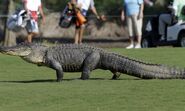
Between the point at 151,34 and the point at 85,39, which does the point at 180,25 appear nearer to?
the point at 151,34

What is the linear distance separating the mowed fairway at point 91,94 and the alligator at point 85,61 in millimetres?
220

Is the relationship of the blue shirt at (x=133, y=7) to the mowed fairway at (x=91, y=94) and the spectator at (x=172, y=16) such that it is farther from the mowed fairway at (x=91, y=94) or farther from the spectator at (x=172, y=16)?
the mowed fairway at (x=91, y=94)

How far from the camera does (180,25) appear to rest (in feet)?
86.5

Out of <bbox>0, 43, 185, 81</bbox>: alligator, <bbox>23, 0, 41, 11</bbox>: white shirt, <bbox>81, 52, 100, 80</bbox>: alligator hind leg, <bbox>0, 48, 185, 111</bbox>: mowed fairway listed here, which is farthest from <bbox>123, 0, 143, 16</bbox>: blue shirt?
<bbox>81, 52, 100, 80</bbox>: alligator hind leg

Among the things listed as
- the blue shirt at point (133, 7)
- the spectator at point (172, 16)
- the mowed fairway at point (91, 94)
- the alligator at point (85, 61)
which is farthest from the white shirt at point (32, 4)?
the alligator at point (85, 61)

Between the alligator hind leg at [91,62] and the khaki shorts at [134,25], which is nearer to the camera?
the alligator hind leg at [91,62]

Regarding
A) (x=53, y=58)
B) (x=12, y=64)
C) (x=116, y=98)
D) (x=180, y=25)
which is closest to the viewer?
(x=116, y=98)

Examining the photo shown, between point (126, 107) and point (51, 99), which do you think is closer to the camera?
point (126, 107)

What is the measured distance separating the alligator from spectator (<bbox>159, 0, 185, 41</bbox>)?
11.0m

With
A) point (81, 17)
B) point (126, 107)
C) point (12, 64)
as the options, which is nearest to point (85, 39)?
point (81, 17)

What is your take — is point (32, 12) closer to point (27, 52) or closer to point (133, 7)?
point (133, 7)

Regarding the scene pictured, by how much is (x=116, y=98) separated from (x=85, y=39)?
32.3m

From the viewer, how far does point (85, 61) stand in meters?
13.0

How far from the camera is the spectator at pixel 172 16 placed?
23828 mm
